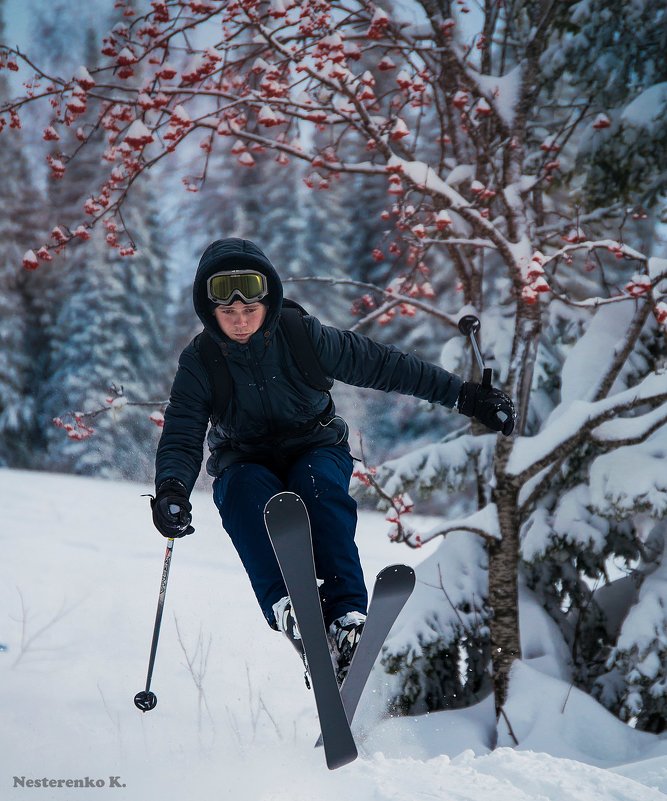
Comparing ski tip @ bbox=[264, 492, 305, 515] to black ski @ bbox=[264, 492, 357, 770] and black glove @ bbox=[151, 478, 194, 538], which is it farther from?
black glove @ bbox=[151, 478, 194, 538]

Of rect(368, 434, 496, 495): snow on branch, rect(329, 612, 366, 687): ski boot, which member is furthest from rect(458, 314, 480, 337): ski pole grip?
rect(368, 434, 496, 495): snow on branch

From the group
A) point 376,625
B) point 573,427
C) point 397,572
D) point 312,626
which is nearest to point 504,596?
point 573,427

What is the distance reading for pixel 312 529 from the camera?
3.89 metres

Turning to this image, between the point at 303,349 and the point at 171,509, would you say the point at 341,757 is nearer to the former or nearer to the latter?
the point at 171,509

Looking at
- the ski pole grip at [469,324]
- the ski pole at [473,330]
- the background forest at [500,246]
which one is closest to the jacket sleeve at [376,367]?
the ski pole at [473,330]

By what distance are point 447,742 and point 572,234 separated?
393 cm

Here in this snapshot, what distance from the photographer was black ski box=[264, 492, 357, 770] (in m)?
3.50

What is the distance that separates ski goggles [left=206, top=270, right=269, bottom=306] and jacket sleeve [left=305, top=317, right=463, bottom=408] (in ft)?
1.18

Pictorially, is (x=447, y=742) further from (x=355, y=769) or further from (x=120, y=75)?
(x=120, y=75)

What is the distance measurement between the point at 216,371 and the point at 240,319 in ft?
1.00

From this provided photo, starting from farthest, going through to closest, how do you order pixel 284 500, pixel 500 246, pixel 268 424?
pixel 500 246
pixel 268 424
pixel 284 500

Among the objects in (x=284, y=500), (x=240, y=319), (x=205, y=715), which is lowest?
(x=205, y=715)

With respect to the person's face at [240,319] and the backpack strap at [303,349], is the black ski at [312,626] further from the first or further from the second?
the person's face at [240,319]

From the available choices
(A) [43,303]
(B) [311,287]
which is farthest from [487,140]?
(A) [43,303]
